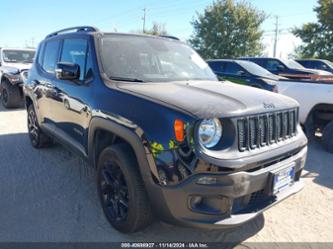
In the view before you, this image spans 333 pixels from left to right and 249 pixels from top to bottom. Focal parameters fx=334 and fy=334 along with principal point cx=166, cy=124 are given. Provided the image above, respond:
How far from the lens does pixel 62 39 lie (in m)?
4.46

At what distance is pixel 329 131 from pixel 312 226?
10.3 ft

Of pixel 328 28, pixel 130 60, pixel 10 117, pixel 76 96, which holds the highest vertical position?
pixel 328 28

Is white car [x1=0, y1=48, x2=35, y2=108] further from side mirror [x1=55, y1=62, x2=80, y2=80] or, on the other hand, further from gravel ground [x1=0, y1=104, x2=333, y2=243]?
side mirror [x1=55, y1=62, x2=80, y2=80]

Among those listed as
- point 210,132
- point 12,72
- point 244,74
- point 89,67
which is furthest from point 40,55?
point 244,74

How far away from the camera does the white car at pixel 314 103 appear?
5750 mm

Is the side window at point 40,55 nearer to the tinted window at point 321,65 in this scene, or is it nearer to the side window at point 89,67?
the side window at point 89,67

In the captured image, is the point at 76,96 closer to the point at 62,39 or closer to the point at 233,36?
the point at 62,39

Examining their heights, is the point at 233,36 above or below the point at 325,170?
above

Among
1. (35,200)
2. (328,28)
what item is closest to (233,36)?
(328,28)

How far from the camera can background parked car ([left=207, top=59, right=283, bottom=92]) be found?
9531mm

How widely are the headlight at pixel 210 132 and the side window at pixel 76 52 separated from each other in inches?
66.1

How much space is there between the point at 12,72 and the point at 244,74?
673cm

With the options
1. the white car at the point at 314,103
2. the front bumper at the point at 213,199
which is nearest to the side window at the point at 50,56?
the front bumper at the point at 213,199

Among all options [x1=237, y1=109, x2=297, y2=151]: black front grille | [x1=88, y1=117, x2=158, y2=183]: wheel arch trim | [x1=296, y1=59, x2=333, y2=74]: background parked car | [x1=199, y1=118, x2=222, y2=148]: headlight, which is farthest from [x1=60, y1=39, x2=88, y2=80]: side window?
[x1=296, y1=59, x2=333, y2=74]: background parked car
